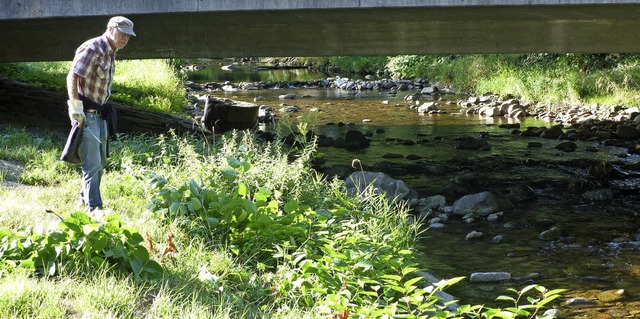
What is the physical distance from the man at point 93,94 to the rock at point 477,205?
652 cm

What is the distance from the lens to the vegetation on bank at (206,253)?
5.50 m

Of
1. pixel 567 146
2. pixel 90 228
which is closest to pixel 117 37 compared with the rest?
pixel 90 228

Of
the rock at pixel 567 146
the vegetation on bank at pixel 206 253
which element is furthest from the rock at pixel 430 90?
the vegetation on bank at pixel 206 253

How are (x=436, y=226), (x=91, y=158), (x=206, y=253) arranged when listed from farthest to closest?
(x=436, y=226) → (x=91, y=158) → (x=206, y=253)

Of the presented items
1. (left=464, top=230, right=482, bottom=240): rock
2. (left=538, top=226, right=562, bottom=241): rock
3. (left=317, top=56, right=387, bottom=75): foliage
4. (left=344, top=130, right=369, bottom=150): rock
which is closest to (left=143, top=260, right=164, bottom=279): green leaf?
(left=464, top=230, right=482, bottom=240): rock

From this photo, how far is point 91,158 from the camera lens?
Answer: 7.60 meters

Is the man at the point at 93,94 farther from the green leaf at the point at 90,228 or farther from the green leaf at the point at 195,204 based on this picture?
the green leaf at the point at 90,228

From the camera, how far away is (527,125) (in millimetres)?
22750

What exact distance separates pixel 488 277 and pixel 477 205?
3.57m

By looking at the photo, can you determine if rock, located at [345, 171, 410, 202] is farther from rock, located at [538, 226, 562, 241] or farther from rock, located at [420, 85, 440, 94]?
rock, located at [420, 85, 440, 94]

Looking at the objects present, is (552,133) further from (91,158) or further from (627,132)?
(91,158)

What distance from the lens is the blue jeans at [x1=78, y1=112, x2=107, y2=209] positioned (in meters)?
Answer: 7.59

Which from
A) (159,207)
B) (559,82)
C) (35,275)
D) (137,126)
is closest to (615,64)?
(559,82)

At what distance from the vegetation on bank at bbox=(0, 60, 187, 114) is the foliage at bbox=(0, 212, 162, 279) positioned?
1422 centimetres
